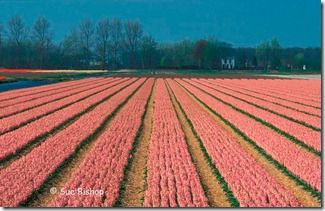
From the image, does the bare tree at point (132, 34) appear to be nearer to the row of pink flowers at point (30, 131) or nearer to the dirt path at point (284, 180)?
the row of pink flowers at point (30, 131)

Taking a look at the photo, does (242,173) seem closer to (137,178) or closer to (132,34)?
(137,178)

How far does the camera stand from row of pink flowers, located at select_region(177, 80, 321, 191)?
9227 mm

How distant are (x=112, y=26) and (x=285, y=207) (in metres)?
8.12

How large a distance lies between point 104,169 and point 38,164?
4.55 feet

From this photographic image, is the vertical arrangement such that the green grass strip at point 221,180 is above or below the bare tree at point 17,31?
below

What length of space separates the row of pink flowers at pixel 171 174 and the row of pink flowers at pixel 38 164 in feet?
6.06

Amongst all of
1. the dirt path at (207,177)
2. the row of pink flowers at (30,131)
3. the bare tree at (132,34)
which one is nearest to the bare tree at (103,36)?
the bare tree at (132,34)

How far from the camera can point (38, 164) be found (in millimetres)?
9812

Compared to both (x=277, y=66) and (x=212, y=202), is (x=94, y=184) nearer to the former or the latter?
(x=212, y=202)

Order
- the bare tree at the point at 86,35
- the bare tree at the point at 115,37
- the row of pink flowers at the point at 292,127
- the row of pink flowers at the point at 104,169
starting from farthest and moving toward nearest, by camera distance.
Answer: the bare tree at the point at 115,37, the bare tree at the point at 86,35, the row of pink flowers at the point at 292,127, the row of pink flowers at the point at 104,169

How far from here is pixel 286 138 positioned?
13250 mm

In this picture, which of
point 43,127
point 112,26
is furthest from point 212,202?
point 43,127

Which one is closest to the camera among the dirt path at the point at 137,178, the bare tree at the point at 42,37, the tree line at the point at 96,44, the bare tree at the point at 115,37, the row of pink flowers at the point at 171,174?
the row of pink flowers at the point at 171,174

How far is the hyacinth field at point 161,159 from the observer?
7742 millimetres
